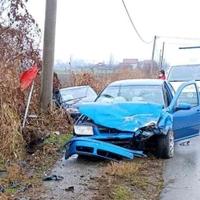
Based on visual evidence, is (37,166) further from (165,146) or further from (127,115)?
(165,146)

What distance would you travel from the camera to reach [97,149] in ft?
26.7

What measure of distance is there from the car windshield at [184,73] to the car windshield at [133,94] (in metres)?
7.73

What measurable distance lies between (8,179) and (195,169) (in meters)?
3.16

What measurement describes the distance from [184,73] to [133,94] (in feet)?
28.2

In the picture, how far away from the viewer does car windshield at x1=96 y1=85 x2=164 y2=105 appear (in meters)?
9.80

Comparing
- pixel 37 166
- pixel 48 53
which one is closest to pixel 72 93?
pixel 48 53

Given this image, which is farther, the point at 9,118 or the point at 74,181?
the point at 9,118

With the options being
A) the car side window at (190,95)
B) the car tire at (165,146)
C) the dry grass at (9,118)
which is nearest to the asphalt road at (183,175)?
the car tire at (165,146)

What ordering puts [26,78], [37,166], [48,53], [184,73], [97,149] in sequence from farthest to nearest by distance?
1. [184,73]
2. [48,53]
3. [26,78]
4. [97,149]
5. [37,166]

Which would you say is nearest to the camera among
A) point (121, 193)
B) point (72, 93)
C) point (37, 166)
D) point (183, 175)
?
point (121, 193)

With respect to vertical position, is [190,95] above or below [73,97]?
above

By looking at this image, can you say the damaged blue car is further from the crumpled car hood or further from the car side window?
the car side window

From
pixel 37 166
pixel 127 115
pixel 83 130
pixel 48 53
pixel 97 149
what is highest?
pixel 48 53

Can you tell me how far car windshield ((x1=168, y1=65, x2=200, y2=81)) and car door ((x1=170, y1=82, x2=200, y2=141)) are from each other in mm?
6767
